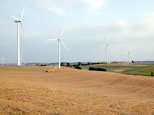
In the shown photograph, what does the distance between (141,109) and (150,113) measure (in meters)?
0.78

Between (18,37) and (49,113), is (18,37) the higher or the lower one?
the higher one

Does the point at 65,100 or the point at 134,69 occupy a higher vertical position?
the point at 65,100

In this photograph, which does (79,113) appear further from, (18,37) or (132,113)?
(18,37)

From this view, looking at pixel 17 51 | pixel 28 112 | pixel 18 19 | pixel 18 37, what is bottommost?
pixel 28 112

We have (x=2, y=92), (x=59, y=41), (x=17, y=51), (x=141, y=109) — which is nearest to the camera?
(x=141, y=109)

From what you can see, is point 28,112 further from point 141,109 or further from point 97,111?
point 141,109

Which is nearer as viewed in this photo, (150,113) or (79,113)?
(79,113)

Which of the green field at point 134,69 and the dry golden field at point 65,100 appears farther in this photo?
the green field at point 134,69

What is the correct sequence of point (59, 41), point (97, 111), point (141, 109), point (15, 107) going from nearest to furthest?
point (15, 107), point (97, 111), point (141, 109), point (59, 41)

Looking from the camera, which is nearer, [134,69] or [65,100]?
[65,100]

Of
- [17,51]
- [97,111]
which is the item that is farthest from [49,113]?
[17,51]

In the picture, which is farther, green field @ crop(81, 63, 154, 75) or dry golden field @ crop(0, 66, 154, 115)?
green field @ crop(81, 63, 154, 75)

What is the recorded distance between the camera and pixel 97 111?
868 centimetres

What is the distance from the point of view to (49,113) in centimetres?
756
